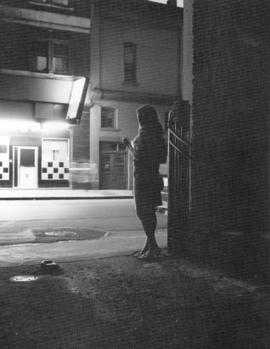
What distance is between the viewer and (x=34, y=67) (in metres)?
22.0

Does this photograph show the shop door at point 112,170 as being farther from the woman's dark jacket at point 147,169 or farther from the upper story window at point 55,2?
the woman's dark jacket at point 147,169

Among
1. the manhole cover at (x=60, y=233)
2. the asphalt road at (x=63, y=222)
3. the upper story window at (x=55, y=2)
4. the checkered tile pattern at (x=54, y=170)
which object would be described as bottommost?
the manhole cover at (x=60, y=233)

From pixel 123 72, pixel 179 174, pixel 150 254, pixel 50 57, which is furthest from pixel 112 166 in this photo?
pixel 150 254

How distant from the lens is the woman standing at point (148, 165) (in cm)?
627

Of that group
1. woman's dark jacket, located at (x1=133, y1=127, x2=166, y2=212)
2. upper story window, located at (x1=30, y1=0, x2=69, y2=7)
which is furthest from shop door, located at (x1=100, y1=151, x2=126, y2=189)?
woman's dark jacket, located at (x1=133, y1=127, x2=166, y2=212)

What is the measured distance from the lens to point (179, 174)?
21.3 ft

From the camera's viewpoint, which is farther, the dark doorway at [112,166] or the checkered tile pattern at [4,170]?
the dark doorway at [112,166]

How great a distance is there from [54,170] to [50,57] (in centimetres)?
591

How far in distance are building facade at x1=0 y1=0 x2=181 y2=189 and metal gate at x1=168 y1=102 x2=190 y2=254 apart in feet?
51.2

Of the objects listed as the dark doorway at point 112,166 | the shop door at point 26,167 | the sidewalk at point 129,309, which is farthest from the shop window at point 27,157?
the sidewalk at point 129,309

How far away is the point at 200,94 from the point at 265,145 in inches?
48.7

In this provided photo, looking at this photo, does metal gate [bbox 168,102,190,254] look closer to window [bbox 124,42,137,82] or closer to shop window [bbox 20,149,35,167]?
shop window [bbox 20,149,35,167]

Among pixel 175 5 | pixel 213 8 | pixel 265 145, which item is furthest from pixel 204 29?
pixel 175 5

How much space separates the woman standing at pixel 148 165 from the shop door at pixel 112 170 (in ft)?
57.5
